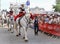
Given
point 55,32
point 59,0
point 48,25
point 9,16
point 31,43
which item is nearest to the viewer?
point 31,43

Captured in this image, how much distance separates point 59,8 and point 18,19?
7577cm

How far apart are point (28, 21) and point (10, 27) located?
9699mm

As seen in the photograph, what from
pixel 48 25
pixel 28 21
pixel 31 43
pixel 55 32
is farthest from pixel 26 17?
pixel 48 25

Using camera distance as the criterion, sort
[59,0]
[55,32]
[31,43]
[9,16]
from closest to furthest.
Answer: [31,43], [55,32], [9,16], [59,0]

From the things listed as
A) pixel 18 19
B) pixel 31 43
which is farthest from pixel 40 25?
pixel 31 43

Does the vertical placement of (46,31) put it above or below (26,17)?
below

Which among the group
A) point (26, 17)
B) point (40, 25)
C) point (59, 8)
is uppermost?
point (26, 17)

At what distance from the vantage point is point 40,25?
98.2 feet

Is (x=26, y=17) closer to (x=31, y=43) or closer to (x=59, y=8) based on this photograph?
(x=31, y=43)

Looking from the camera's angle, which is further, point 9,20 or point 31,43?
point 9,20

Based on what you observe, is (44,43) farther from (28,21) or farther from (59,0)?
(59,0)

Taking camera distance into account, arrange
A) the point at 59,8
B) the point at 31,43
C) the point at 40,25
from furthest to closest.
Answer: the point at 59,8 → the point at 40,25 → the point at 31,43

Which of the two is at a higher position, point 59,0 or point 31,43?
point 31,43

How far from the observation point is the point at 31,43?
1761cm
